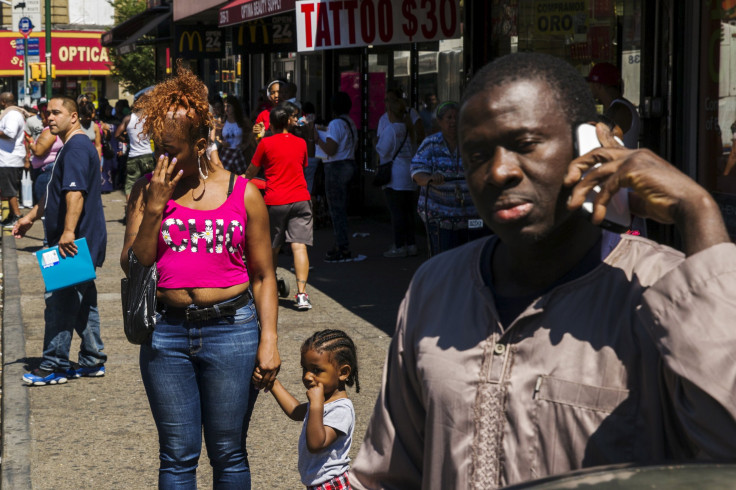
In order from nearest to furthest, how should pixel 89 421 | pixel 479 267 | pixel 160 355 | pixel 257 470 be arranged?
pixel 479 267
pixel 160 355
pixel 257 470
pixel 89 421

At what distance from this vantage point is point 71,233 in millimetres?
Answer: 6906

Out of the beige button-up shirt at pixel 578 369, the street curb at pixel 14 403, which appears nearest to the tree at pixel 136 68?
the street curb at pixel 14 403

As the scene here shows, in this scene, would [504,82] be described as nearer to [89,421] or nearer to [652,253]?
[652,253]

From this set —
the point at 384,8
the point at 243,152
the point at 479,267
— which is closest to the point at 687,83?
the point at 384,8

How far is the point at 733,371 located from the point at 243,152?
1214 centimetres

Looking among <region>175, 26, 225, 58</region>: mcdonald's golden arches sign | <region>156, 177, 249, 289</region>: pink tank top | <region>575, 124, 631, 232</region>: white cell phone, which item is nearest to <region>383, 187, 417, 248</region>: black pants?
<region>156, 177, 249, 289</region>: pink tank top

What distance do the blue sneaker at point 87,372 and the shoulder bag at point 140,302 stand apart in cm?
358

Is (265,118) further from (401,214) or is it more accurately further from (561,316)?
(561,316)

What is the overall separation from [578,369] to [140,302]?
102 inches

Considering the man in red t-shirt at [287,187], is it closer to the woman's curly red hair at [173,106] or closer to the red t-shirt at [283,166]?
the red t-shirt at [283,166]

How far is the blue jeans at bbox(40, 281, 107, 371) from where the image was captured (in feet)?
23.9

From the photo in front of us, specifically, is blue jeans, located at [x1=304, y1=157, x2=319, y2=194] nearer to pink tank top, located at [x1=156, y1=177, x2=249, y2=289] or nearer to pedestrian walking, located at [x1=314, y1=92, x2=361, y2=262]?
pedestrian walking, located at [x1=314, y1=92, x2=361, y2=262]

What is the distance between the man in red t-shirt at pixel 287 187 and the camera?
31.3 feet

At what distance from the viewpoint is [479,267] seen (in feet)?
6.53
